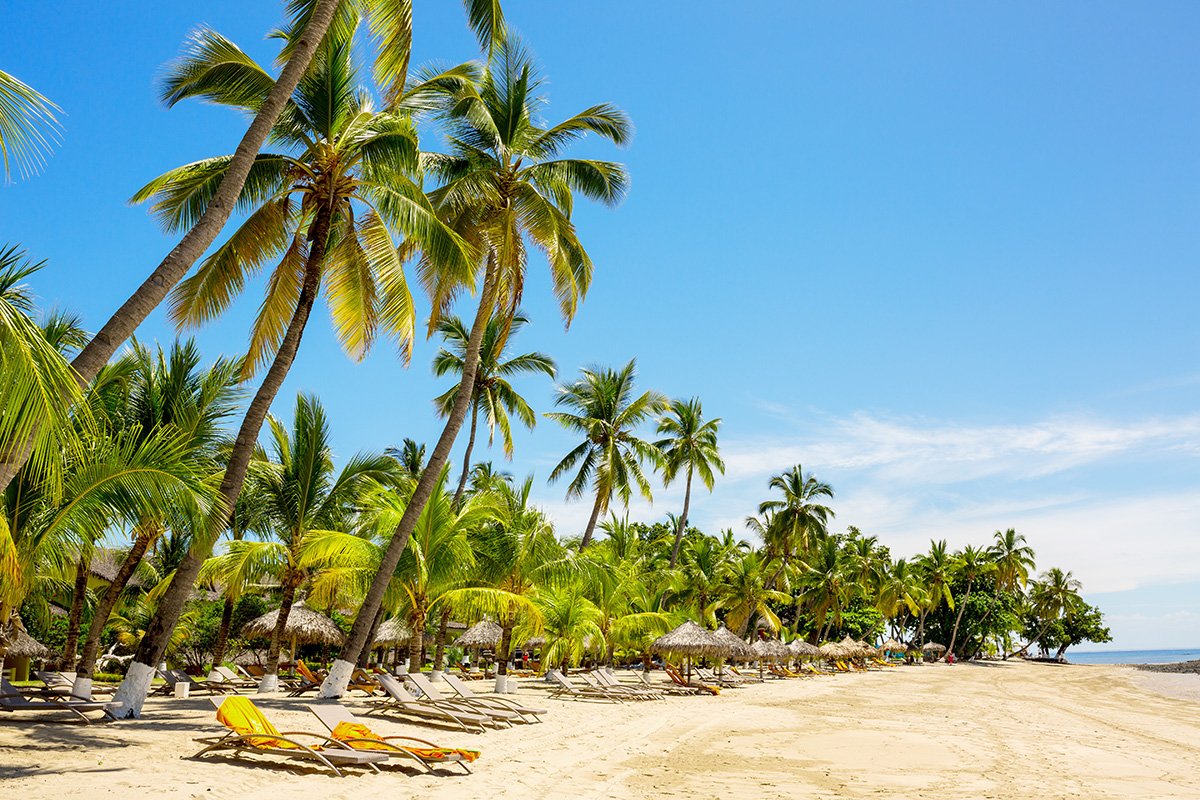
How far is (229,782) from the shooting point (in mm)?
7266

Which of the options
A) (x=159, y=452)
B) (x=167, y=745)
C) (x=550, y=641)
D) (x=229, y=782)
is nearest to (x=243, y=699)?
(x=167, y=745)

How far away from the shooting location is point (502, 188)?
15.4 m

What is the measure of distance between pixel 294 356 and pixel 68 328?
307 cm

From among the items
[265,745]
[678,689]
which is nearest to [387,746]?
[265,745]

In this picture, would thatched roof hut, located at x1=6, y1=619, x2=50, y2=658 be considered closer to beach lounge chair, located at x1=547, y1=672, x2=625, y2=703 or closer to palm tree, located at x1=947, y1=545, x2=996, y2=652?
beach lounge chair, located at x1=547, y1=672, x2=625, y2=703

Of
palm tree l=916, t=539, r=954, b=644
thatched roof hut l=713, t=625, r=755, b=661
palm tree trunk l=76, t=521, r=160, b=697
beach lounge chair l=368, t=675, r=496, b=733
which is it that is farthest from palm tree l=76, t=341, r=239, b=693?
palm tree l=916, t=539, r=954, b=644

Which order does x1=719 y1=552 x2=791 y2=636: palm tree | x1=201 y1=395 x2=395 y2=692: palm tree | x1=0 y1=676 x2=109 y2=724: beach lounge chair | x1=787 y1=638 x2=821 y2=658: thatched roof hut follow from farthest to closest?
x1=787 y1=638 x2=821 y2=658: thatched roof hut → x1=719 y1=552 x2=791 y2=636: palm tree → x1=201 y1=395 x2=395 y2=692: palm tree → x1=0 y1=676 x2=109 y2=724: beach lounge chair

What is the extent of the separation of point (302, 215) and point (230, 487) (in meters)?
4.32

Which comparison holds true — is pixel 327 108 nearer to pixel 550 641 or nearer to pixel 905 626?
pixel 550 641

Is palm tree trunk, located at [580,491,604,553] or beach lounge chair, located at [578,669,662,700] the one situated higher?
palm tree trunk, located at [580,491,604,553]

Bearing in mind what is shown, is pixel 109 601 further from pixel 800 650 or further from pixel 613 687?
pixel 800 650

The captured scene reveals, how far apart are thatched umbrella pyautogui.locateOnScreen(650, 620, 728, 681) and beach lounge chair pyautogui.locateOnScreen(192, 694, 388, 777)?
1901cm

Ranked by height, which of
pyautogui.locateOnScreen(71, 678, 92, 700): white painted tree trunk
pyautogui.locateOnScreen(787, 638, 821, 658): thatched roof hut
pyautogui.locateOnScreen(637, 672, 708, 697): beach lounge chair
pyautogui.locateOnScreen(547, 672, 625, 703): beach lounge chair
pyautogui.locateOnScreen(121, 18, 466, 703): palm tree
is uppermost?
pyautogui.locateOnScreen(121, 18, 466, 703): palm tree

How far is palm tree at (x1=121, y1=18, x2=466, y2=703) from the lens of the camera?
36.6ft
